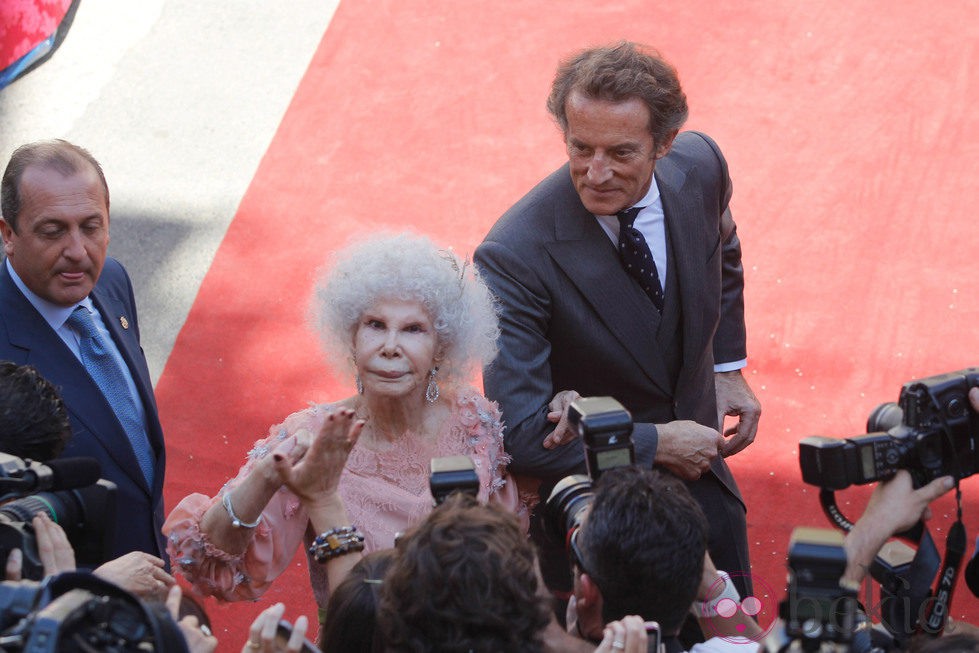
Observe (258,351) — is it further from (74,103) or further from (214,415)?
(74,103)

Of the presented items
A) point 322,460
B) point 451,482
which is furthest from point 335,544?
point 451,482

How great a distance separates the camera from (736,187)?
19.5ft

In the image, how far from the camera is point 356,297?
2.77 meters

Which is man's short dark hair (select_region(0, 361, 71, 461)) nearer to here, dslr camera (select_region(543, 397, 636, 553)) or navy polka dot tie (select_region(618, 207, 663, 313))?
dslr camera (select_region(543, 397, 636, 553))

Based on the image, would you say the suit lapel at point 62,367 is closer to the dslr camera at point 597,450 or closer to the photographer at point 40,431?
the photographer at point 40,431

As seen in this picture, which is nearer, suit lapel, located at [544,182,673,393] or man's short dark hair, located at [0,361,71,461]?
man's short dark hair, located at [0,361,71,461]

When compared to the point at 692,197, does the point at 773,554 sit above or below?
below

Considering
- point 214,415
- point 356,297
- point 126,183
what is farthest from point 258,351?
point 356,297

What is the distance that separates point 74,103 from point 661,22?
141 inches

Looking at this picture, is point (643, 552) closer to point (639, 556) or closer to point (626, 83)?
point (639, 556)

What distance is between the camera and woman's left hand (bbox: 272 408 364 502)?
2416 mm

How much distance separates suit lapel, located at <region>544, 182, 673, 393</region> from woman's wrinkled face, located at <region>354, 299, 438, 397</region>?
40 centimetres

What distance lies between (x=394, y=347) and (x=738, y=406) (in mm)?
1164

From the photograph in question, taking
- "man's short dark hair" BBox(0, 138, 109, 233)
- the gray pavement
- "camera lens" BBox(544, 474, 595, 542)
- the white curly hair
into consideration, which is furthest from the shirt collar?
the gray pavement
